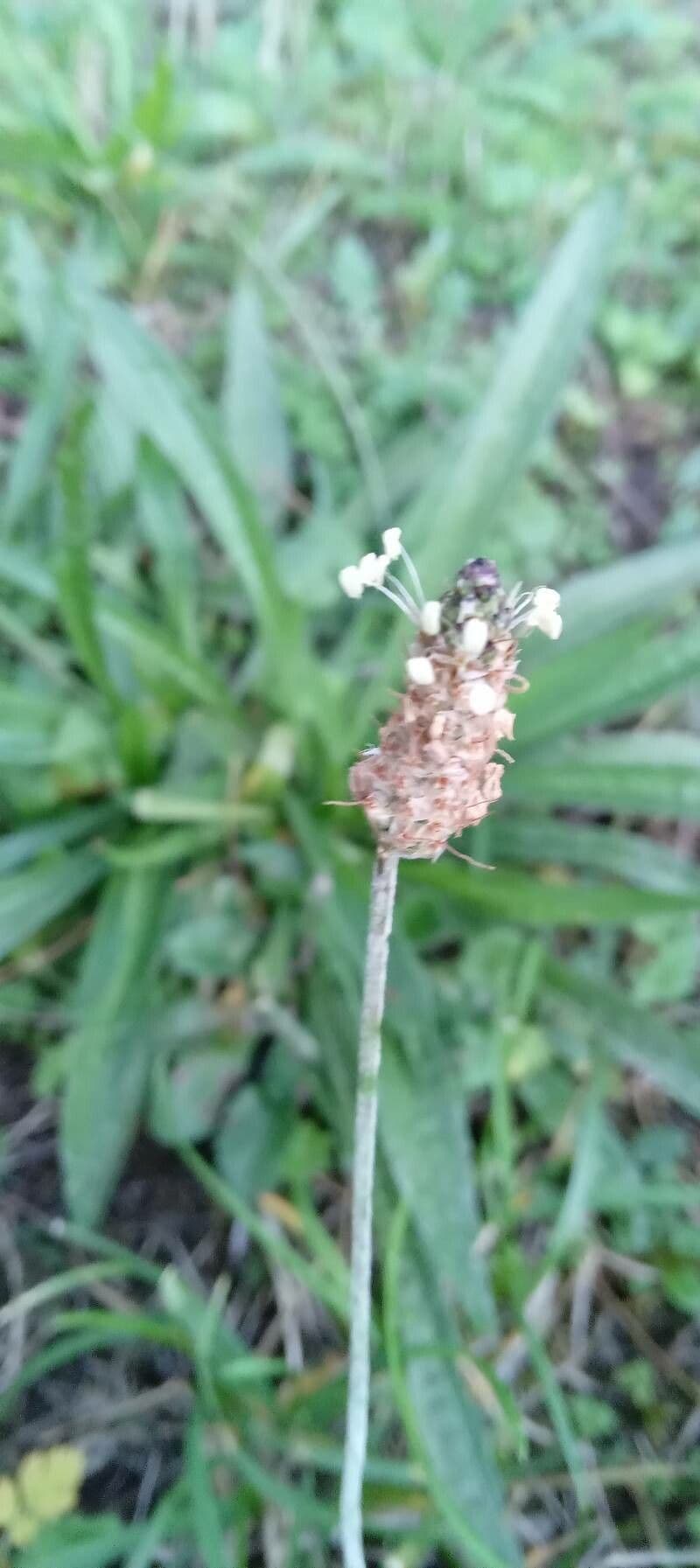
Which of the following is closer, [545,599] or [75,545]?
[545,599]

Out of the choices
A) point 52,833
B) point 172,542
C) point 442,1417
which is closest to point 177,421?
point 172,542

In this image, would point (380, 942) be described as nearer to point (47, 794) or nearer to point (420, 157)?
point (47, 794)

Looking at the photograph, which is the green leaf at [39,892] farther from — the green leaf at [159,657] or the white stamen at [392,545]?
the white stamen at [392,545]

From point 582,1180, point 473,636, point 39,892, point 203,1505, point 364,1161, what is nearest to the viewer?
point 473,636

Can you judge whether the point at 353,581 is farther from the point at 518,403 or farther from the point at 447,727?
the point at 518,403

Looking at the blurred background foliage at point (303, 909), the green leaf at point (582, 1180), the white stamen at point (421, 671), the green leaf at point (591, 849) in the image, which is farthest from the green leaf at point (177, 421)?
the white stamen at point (421, 671)

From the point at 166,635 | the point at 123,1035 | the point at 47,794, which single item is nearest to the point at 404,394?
the point at 166,635
